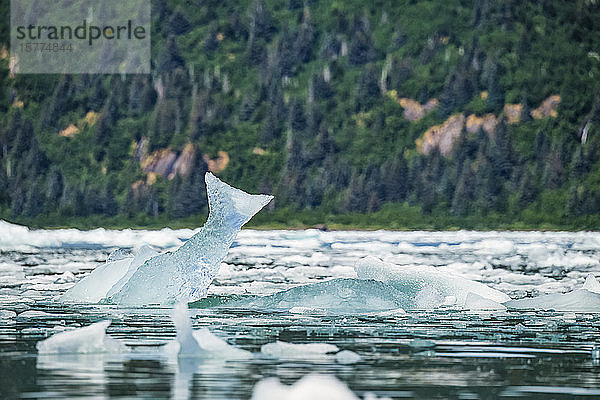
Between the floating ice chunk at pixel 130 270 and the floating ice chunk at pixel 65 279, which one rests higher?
the floating ice chunk at pixel 130 270

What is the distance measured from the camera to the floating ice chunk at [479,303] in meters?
19.2

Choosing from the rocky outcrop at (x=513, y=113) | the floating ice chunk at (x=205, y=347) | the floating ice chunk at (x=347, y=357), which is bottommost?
the floating ice chunk at (x=347, y=357)

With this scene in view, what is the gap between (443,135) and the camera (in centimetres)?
14325

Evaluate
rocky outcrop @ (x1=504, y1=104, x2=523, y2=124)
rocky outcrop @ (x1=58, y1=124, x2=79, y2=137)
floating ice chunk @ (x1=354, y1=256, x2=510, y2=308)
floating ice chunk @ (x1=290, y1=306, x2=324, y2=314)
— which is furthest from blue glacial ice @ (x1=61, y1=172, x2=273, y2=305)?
rocky outcrop @ (x1=58, y1=124, x2=79, y2=137)

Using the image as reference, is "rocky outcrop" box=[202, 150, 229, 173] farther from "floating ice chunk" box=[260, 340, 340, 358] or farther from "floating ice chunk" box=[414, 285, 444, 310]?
"floating ice chunk" box=[260, 340, 340, 358]

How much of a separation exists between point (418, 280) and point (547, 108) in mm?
129006

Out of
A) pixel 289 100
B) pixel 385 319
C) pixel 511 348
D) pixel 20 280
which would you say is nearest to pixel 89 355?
pixel 511 348

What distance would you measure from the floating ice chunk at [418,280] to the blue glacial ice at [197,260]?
220 cm

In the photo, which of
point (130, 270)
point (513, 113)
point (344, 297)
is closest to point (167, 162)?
point (513, 113)

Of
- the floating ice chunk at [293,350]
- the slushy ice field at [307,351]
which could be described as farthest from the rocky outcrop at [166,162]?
the floating ice chunk at [293,350]

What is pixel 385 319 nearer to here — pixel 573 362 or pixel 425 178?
pixel 573 362

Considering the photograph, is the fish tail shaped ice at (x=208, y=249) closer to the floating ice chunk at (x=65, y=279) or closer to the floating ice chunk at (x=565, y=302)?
the floating ice chunk at (x=565, y=302)

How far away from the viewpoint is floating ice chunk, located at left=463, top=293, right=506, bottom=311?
19.2 metres

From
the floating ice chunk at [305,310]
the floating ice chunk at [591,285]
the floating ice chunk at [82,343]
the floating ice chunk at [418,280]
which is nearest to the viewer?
the floating ice chunk at [82,343]
